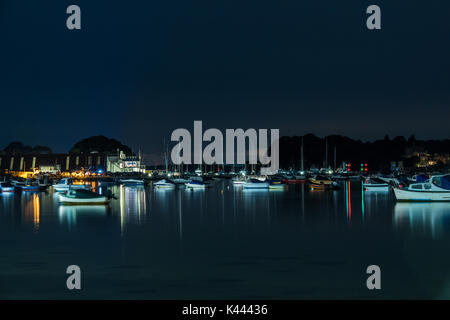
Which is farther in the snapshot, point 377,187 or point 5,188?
point 5,188

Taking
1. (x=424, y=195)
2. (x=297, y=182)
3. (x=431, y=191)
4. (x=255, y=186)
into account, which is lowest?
(x=297, y=182)

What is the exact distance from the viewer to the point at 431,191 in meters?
49.3

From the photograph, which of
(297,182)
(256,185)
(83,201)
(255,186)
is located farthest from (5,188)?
(297,182)

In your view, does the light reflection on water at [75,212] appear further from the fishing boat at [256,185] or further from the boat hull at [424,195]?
the fishing boat at [256,185]

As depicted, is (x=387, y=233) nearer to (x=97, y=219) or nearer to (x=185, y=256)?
(x=185, y=256)

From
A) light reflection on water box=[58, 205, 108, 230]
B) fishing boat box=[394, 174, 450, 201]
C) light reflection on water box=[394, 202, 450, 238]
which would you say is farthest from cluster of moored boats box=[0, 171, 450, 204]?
light reflection on water box=[58, 205, 108, 230]

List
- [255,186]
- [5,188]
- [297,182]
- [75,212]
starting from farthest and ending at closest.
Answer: [297,182] → [255,186] → [5,188] → [75,212]

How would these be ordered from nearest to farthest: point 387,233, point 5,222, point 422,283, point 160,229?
1. point 422,283
2. point 387,233
3. point 160,229
4. point 5,222

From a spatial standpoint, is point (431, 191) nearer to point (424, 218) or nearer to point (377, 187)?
point (424, 218)

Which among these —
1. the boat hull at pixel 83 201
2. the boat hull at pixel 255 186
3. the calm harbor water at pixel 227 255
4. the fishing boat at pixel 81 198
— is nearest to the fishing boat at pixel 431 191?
the calm harbor water at pixel 227 255

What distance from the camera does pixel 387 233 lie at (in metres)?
31.2

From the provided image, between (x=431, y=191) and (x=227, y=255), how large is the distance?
1252 inches
